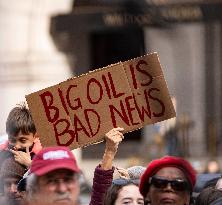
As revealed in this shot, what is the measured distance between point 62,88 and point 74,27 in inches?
587

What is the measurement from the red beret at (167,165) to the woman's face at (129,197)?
0.26 metres

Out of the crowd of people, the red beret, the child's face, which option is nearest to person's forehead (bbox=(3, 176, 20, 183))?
the crowd of people

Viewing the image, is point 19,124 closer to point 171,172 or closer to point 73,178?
point 171,172

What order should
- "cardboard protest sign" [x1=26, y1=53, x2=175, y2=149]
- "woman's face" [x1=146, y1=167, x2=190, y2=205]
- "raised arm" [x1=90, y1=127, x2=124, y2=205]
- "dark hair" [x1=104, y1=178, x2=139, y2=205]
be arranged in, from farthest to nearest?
"cardboard protest sign" [x1=26, y1=53, x2=175, y2=149] → "dark hair" [x1=104, y1=178, x2=139, y2=205] → "raised arm" [x1=90, y1=127, x2=124, y2=205] → "woman's face" [x1=146, y1=167, x2=190, y2=205]

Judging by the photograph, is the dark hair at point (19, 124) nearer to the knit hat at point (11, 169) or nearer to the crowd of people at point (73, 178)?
the crowd of people at point (73, 178)

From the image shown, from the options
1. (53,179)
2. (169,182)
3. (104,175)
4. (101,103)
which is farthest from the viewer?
(101,103)

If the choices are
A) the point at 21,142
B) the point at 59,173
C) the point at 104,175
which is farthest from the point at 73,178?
the point at 21,142

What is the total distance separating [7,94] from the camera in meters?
19.6

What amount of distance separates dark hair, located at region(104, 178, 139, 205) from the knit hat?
0.45 metres

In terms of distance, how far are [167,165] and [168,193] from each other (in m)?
0.14

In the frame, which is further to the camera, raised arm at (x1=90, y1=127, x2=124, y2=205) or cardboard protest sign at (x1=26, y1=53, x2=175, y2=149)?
cardboard protest sign at (x1=26, y1=53, x2=175, y2=149)

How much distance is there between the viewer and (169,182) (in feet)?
20.6

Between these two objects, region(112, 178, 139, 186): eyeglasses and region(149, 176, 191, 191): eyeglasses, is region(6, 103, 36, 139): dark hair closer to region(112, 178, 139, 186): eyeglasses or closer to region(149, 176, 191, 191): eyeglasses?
region(112, 178, 139, 186): eyeglasses

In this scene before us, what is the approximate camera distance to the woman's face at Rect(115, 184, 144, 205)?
6.67 m
